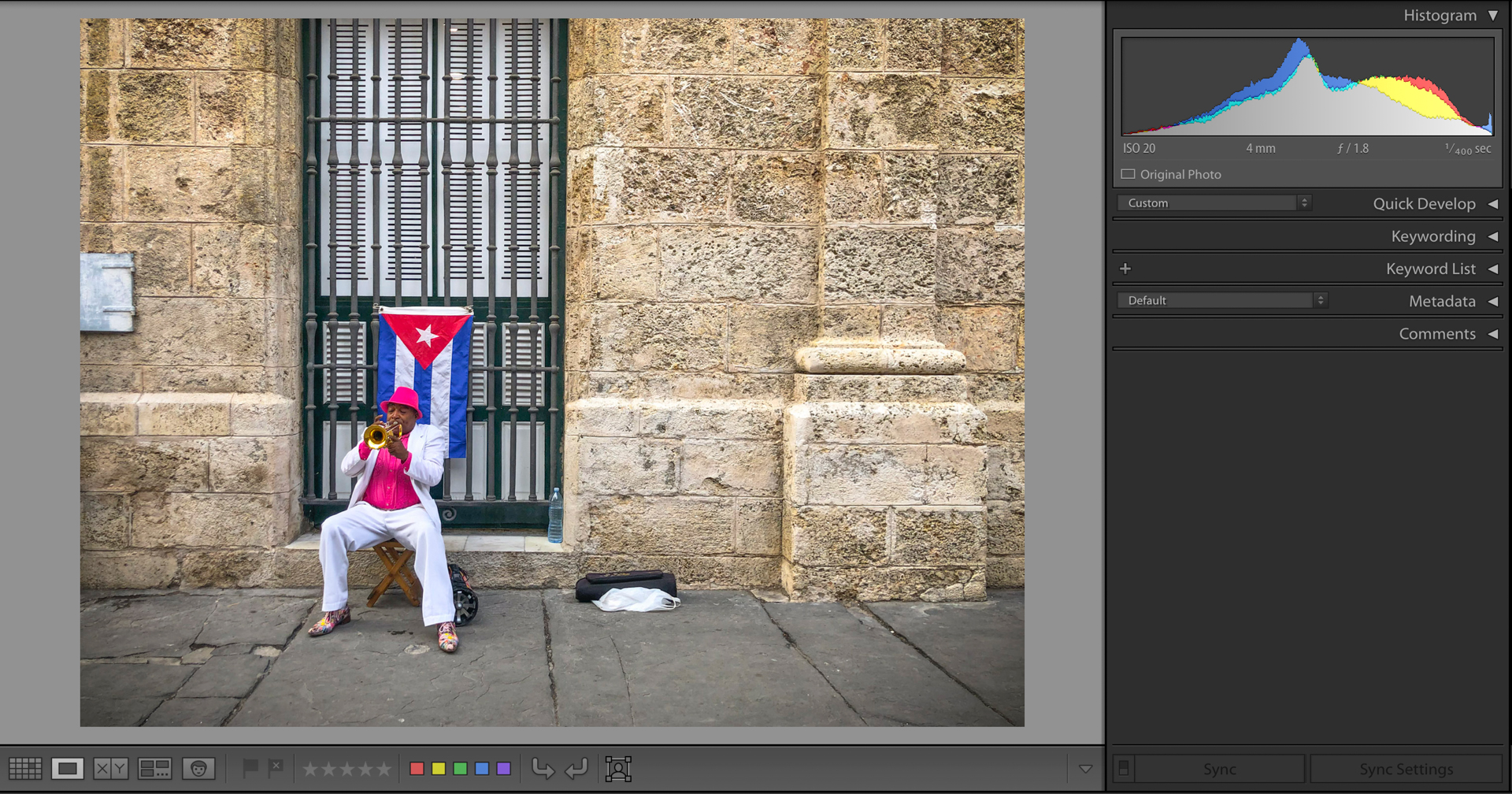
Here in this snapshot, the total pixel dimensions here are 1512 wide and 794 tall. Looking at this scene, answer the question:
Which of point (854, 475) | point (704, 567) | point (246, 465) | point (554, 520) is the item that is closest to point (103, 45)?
point (246, 465)

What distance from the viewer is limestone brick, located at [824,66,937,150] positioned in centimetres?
552

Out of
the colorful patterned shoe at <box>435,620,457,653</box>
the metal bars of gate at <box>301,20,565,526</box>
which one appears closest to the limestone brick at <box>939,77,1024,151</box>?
the metal bars of gate at <box>301,20,565,526</box>

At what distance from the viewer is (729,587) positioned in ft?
18.7

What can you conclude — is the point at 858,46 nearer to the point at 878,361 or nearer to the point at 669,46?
the point at 669,46

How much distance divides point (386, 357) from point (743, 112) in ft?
9.01

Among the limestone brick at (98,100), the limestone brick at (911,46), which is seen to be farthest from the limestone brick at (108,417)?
the limestone brick at (911,46)

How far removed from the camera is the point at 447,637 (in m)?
4.45

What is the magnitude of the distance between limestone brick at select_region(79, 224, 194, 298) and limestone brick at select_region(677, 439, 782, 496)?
131 inches

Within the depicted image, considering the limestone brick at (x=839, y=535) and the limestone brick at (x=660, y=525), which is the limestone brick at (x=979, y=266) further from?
the limestone brick at (x=660, y=525)

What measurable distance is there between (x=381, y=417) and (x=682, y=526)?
6.34ft

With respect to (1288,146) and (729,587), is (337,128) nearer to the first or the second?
(729,587)

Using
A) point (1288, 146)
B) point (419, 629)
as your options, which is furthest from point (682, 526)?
point (1288, 146)

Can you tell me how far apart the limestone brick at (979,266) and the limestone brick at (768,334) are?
38.2 inches

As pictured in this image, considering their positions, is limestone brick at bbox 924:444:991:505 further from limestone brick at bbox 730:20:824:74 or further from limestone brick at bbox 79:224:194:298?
limestone brick at bbox 79:224:194:298
